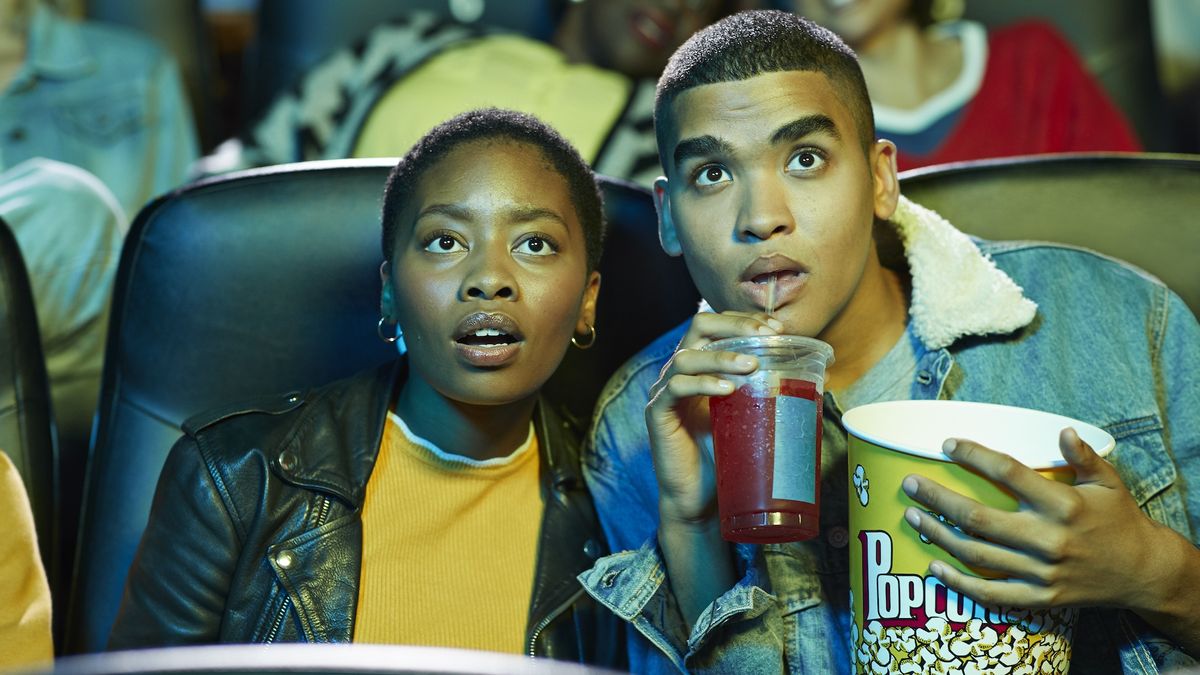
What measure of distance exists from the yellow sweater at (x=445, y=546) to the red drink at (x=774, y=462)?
0.43m

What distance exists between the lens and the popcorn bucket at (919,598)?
3.46 ft

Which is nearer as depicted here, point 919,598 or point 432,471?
point 919,598

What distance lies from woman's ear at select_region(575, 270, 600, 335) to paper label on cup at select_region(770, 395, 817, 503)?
0.46m

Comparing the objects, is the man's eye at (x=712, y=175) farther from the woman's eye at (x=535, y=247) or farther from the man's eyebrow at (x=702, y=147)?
the woman's eye at (x=535, y=247)

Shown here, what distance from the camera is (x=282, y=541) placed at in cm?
144

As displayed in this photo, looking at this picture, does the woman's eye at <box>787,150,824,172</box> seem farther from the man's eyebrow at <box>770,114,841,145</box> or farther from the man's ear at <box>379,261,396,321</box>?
the man's ear at <box>379,261,396,321</box>

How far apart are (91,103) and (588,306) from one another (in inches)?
72.4

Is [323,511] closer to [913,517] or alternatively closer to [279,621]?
[279,621]

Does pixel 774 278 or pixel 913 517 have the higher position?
pixel 774 278

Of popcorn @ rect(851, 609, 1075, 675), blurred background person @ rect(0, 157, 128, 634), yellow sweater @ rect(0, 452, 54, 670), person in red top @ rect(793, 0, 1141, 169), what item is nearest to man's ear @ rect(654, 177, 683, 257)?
popcorn @ rect(851, 609, 1075, 675)

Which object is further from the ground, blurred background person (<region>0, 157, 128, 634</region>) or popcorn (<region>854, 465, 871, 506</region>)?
blurred background person (<region>0, 157, 128, 634</region>)

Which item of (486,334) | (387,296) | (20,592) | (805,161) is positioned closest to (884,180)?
(805,161)

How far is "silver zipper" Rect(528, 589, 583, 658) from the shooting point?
1.48 metres

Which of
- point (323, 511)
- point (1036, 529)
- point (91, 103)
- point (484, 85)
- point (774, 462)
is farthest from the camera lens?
point (91, 103)
